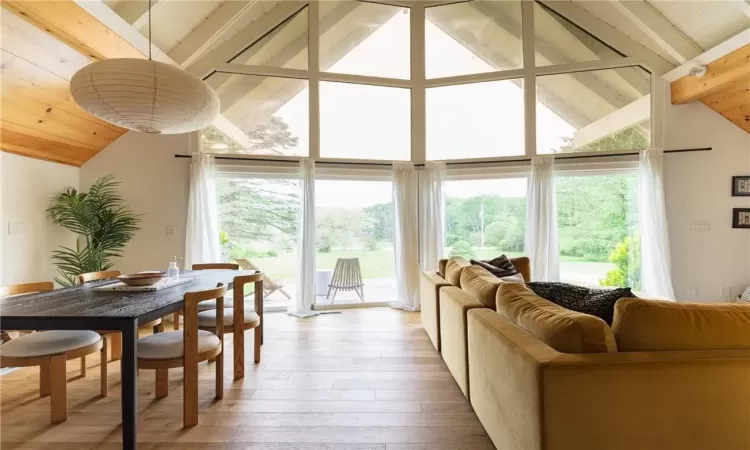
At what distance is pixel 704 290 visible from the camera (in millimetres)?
→ 4531

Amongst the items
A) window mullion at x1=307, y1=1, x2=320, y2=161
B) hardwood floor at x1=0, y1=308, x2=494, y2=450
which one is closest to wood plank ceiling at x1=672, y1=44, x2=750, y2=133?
hardwood floor at x1=0, y1=308, x2=494, y2=450

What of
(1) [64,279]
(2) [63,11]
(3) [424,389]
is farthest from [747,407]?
(1) [64,279]

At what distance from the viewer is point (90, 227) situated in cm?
392

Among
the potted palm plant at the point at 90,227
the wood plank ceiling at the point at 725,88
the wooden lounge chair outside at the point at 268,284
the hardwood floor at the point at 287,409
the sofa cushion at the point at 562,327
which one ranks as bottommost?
the hardwood floor at the point at 287,409

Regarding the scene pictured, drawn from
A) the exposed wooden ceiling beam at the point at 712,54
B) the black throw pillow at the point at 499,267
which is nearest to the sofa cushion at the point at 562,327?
the black throw pillow at the point at 499,267

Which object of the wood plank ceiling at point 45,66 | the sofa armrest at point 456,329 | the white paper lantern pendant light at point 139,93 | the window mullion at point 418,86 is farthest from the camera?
the window mullion at point 418,86

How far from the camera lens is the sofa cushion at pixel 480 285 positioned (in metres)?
2.22

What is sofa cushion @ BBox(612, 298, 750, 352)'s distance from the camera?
1332 millimetres

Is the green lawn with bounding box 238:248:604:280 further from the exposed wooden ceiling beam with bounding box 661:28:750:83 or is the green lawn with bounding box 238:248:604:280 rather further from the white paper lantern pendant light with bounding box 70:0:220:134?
the white paper lantern pendant light with bounding box 70:0:220:134

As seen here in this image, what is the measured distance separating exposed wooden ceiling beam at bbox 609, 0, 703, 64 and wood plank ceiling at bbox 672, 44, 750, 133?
0.32 meters

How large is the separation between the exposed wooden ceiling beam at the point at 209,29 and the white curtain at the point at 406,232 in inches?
110

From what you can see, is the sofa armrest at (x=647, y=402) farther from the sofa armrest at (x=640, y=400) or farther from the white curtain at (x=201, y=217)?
the white curtain at (x=201, y=217)

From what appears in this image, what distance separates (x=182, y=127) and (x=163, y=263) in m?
2.81

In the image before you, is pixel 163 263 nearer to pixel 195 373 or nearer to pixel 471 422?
pixel 195 373
